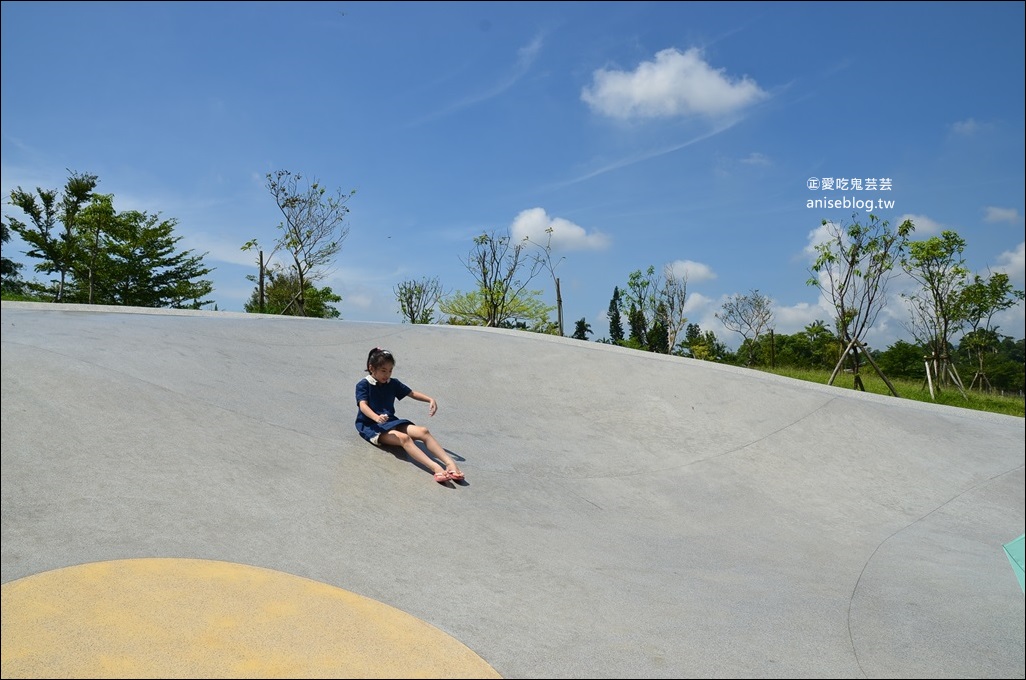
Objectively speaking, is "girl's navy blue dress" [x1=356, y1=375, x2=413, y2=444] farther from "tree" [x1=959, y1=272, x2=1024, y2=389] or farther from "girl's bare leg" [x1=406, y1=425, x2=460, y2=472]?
"tree" [x1=959, y1=272, x2=1024, y2=389]

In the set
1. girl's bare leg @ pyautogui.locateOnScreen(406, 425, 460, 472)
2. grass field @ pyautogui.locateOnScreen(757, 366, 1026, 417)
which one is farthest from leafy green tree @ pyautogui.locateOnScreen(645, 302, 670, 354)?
girl's bare leg @ pyautogui.locateOnScreen(406, 425, 460, 472)

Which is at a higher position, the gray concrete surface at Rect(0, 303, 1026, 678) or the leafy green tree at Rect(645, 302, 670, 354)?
the leafy green tree at Rect(645, 302, 670, 354)

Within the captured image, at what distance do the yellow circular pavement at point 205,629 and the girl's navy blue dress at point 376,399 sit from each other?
202cm

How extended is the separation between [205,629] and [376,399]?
2.70 metres

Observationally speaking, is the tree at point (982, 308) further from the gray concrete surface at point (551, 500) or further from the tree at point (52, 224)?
the tree at point (52, 224)

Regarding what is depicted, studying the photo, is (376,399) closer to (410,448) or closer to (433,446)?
(410,448)

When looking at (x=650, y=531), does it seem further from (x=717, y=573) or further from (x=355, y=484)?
(x=355, y=484)

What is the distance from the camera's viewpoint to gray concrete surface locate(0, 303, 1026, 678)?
10.7 ft

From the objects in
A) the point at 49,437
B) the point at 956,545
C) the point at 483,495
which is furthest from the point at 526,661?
the point at 956,545

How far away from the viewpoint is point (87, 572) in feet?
10.3

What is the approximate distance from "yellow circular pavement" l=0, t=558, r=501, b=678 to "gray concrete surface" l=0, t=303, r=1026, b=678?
0.12 m

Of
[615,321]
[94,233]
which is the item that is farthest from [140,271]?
[615,321]

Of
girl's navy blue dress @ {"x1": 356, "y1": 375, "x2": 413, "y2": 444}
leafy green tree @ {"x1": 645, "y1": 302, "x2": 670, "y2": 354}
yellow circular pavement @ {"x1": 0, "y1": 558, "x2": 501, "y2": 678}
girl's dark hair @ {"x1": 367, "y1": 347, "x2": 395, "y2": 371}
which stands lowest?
yellow circular pavement @ {"x1": 0, "y1": 558, "x2": 501, "y2": 678}

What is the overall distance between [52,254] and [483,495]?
19.8 m
